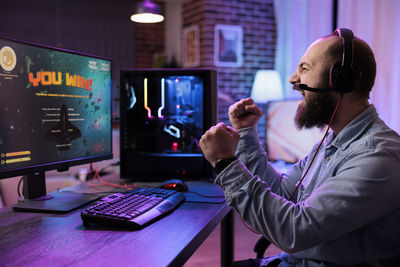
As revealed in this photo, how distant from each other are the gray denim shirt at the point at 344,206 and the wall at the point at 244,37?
133 inches

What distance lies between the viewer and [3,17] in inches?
193

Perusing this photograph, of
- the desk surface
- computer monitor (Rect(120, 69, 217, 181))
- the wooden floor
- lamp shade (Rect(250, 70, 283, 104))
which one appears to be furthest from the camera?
lamp shade (Rect(250, 70, 283, 104))

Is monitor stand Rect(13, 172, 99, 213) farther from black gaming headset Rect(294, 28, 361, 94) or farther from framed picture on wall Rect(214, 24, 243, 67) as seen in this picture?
framed picture on wall Rect(214, 24, 243, 67)

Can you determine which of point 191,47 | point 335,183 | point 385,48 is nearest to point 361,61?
point 335,183

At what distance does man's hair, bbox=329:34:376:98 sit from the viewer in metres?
1.01

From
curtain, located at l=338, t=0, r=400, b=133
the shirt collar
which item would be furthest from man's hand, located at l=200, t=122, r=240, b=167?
curtain, located at l=338, t=0, r=400, b=133

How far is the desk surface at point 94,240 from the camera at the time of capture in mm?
791

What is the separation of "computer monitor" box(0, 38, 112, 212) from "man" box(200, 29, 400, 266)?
0.56m

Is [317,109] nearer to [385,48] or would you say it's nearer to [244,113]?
[244,113]

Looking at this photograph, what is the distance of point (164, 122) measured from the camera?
1.71m

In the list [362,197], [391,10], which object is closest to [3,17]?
[391,10]

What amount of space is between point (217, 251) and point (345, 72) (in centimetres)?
207

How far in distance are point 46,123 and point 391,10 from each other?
259 centimetres

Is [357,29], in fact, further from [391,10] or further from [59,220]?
[59,220]
